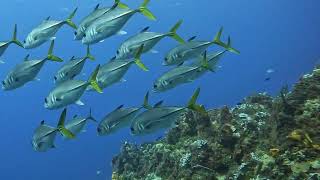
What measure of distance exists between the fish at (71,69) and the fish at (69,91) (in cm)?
39

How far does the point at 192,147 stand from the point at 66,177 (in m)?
44.7

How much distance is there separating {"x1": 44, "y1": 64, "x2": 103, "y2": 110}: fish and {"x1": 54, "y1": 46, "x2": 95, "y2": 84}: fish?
390mm

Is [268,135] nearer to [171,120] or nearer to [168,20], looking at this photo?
[171,120]

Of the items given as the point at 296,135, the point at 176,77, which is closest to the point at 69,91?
the point at 176,77

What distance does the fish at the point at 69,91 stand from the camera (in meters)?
6.66

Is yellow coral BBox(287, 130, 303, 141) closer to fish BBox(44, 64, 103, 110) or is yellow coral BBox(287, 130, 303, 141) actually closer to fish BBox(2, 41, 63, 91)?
fish BBox(44, 64, 103, 110)

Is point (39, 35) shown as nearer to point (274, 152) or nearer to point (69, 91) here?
point (69, 91)

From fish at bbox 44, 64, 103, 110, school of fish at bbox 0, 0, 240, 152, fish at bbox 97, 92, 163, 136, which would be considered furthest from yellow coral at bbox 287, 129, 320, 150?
fish at bbox 44, 64, 103, 110

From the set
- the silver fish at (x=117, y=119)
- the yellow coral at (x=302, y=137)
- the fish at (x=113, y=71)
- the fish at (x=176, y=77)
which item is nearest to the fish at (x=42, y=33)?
the fish at (x=113, y=71)

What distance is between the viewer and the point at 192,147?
774 centimetres

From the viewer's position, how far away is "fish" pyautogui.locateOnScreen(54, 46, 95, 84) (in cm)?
712

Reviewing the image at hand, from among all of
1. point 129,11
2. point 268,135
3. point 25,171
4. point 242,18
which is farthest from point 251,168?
point 242,18

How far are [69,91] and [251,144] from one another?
2958mm

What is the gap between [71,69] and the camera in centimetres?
716
